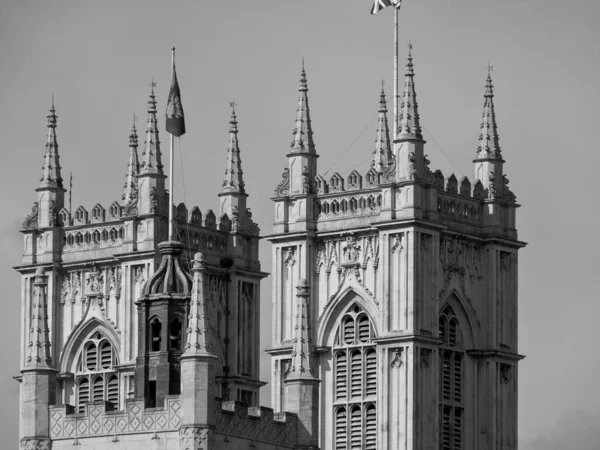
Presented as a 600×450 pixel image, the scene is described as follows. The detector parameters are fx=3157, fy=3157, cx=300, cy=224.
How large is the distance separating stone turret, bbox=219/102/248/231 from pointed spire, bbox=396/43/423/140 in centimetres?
790

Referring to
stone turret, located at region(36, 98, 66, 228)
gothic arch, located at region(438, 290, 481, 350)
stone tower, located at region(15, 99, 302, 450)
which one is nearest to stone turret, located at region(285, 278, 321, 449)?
stone tower, located at region(15, 99, 302, 450)

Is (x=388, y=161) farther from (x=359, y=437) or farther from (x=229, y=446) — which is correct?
(x=229, y=446)

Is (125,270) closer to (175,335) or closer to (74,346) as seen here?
(74,346)

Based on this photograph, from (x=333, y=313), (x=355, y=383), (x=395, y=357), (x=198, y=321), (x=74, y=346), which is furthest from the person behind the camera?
(x=74, y=346)

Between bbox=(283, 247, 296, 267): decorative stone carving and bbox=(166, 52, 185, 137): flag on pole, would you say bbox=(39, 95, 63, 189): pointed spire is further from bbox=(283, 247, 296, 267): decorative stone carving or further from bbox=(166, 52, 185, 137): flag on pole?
bbox=(166, 52, 185, 137): flag on pole

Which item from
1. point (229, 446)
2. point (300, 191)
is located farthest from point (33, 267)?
point (229, 446)

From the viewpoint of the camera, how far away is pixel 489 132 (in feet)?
397

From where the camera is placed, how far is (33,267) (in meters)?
122

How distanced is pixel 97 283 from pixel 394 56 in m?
14.2

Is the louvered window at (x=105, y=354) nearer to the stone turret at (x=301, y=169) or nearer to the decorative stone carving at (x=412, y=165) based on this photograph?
the stone turret at (x=301, y=169)

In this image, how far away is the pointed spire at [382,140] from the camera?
4727 inches

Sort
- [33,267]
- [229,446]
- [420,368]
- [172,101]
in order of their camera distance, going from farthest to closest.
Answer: [33,267], [420,368], [172,101], [229,446]

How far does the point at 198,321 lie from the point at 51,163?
3487cm

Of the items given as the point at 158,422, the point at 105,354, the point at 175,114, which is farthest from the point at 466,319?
the point at 158,422
